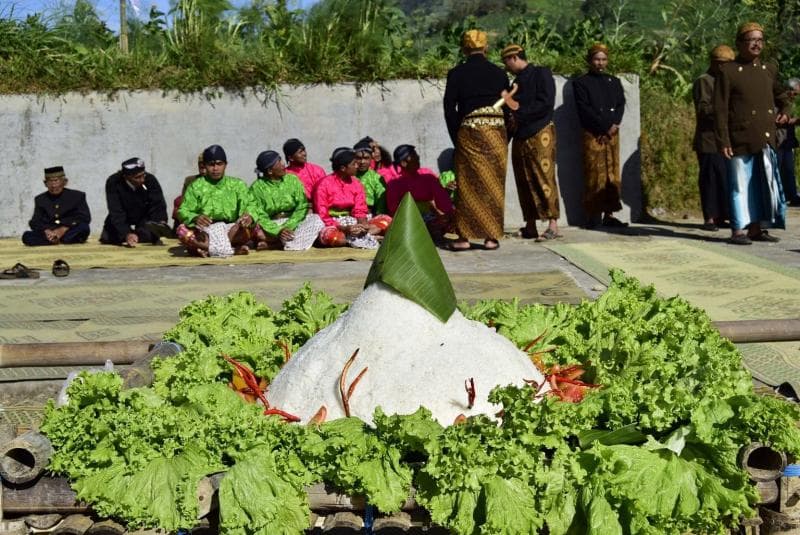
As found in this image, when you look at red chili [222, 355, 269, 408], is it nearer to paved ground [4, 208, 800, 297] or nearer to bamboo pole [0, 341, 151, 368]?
bamboo pole [0, 341, 151, 368]

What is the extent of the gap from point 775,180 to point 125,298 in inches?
234

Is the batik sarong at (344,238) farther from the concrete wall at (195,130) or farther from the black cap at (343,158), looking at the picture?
the concrete wall at (195,130)

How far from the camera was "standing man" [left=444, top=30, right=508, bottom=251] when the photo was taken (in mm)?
9023

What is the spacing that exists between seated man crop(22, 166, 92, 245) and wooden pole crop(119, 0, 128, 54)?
2.31 m

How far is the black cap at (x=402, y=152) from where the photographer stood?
11188mm

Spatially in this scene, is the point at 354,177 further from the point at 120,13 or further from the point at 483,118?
the point at 120,13

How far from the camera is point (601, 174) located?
37.7ft

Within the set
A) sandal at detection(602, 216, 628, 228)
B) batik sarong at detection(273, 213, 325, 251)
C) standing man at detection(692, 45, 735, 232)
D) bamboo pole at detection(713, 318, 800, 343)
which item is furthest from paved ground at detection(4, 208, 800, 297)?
bamboo pole at detection(713, 318, 800, 343)

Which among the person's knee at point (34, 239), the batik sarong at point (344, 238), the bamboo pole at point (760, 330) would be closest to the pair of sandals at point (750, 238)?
the batik sarong at point (344, 238)

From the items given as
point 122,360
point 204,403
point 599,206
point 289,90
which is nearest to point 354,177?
point 289,90

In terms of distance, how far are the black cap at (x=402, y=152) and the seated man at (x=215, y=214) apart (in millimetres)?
1877

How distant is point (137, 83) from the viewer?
A: 39.6 feet

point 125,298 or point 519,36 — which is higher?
point 519,36

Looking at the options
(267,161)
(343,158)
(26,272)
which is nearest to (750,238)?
(343,158)
